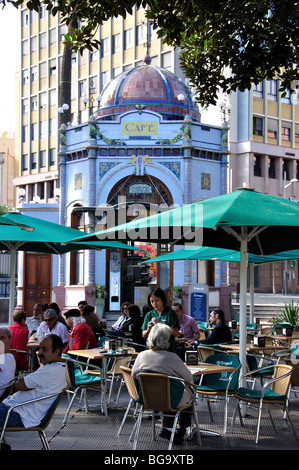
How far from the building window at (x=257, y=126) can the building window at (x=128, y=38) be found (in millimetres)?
13959

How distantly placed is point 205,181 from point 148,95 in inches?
196

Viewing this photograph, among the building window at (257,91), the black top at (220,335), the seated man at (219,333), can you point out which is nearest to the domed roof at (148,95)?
the seated man at (219,333)

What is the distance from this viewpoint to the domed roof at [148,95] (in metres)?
28.3

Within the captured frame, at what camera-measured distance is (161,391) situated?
715cm

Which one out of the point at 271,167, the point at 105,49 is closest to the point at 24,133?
the point at 105,49

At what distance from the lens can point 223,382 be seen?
8.73m

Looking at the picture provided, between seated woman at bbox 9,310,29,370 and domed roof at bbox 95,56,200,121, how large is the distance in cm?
1853

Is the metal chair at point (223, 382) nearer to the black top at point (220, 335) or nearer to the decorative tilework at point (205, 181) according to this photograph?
the black top at point (220, 335)

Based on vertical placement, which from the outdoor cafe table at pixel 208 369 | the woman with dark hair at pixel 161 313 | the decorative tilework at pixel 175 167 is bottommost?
the outdoor cafe table at pixel 208 369

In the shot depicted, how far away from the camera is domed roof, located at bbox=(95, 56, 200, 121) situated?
92.8 feet

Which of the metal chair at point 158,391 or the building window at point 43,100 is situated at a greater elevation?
the building window at point 43,100

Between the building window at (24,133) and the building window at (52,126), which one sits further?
the building window at (24,133)

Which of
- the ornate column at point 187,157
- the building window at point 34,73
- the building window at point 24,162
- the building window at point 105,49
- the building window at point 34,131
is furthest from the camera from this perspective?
the building window at point 34,73

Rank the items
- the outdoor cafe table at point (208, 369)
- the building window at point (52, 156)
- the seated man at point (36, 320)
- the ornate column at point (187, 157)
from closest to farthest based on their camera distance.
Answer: the outdoor cafe table at point (208, 369) < the seated man at point (36, 320) < the ornate column at point (187, 157) < the building window at point (52, 156)
